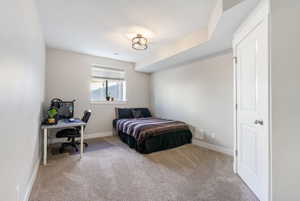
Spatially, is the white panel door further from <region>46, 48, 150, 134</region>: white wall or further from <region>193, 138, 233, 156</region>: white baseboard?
<region>46, 48, 150, 134</region>: white wall

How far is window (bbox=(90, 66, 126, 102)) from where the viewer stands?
4.68m

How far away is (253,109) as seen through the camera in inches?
73.5

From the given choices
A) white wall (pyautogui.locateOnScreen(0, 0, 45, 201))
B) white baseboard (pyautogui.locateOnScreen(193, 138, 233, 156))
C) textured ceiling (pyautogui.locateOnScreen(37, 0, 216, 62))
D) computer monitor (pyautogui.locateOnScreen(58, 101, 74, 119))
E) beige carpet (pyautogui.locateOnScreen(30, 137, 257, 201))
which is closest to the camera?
white wall (pyautogui.locateOnScreen(0, 0, 45, 201))

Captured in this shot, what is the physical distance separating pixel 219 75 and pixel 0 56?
3594 millimetres

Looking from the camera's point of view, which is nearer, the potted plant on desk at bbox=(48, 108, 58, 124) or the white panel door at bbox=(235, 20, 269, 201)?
the white panel door at bbox=(235, 20, 269, 201)

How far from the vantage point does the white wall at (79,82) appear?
12.8 feet

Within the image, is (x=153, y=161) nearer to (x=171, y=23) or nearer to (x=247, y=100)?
(x=247, y=100)

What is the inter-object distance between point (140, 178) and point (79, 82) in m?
3.36

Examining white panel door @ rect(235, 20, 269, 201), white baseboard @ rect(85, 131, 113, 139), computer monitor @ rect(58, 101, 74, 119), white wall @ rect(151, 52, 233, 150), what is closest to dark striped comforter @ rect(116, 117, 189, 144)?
white wall @ rect(151, 52, 233, 150)

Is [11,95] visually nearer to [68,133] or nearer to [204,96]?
[68,133]

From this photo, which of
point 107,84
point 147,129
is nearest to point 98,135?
point 107,84

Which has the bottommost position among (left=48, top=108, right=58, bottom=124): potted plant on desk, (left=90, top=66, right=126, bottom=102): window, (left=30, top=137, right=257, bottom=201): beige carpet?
(left=30, top=137, right=257, bottom=201): beige carpet
